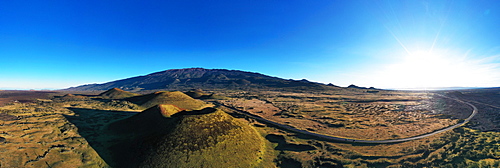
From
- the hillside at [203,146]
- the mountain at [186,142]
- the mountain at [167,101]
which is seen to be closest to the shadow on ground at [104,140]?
the mountain at [186,142]

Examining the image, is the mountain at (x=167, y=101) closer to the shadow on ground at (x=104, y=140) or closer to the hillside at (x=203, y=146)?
the shadow on ground at (x=104, y=140)

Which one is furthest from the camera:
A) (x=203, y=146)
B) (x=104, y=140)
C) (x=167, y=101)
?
(x=167, y=101)

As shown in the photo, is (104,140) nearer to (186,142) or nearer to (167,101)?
(186,142)

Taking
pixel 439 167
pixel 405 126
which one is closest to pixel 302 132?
pixel 439 167

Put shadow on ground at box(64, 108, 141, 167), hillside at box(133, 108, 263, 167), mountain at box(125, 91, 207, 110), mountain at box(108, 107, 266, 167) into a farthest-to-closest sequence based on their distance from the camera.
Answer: mountain at box(125, 91, 207, 110)
shadow on ground at box(64, 108, 141, 167)
mountain at box(108, 107, 266, 167)
hillside at box(133, 108, 263, 167)

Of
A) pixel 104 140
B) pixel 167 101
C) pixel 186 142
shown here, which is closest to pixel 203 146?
pixel 186 142

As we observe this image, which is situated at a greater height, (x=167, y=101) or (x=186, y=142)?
(x=167, y=101)

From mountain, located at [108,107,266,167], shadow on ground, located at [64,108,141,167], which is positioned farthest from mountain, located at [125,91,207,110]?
mountain, located at [108,107,266,167]

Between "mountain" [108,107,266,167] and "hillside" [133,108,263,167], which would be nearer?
"hillside" [133,108,263,167]

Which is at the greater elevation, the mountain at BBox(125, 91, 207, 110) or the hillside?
the mountain at BBox(125, 91, 207, 110)

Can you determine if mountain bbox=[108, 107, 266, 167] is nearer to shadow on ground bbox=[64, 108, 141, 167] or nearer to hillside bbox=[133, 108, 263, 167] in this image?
hillside bbox=[133, 108, 263, 167]

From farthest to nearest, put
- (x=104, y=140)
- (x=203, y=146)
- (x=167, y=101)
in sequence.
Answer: (x=167, y=101) → (x=104, y=140) → (x=203, y=146)
